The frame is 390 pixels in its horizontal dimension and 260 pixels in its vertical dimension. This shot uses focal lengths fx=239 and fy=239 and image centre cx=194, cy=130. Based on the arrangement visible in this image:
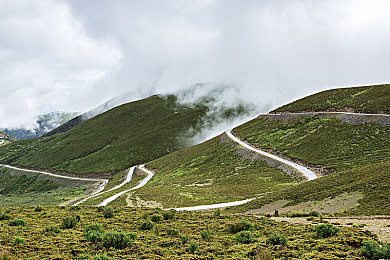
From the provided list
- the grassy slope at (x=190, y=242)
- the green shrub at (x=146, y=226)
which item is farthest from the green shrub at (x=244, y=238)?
the green shrub at (x=146, y=226)

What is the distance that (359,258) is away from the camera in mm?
10867

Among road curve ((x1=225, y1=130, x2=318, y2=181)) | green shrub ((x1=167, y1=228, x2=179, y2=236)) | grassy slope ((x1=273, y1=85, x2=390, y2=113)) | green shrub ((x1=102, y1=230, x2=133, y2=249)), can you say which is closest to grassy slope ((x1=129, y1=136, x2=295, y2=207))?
road curve ((x1=225, y1=130, x2=318, y2=181))

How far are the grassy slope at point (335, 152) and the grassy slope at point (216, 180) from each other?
28.8 ft

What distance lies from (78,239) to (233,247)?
34.3 ft

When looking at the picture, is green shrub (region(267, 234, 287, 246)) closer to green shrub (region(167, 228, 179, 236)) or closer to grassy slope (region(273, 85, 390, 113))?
green shrub (region(167, 228, 179, 236))

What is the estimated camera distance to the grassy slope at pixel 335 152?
25516 millimetres

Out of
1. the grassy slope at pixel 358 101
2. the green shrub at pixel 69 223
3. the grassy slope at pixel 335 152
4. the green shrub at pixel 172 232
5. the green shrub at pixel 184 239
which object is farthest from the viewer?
the grassy slope at pixel 358 101

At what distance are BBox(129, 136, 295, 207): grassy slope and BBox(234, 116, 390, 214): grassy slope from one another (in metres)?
8.77

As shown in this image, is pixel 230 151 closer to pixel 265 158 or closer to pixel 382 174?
pixel 265 158

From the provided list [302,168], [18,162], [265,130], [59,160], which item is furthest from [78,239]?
[18,162]

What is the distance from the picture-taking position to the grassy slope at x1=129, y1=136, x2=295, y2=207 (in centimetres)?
4419

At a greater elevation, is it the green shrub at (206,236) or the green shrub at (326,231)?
the green shrub at (206,236)

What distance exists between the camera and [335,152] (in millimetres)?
53000

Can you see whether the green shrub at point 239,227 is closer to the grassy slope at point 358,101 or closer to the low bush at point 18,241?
→ the low bush at point 18,241
